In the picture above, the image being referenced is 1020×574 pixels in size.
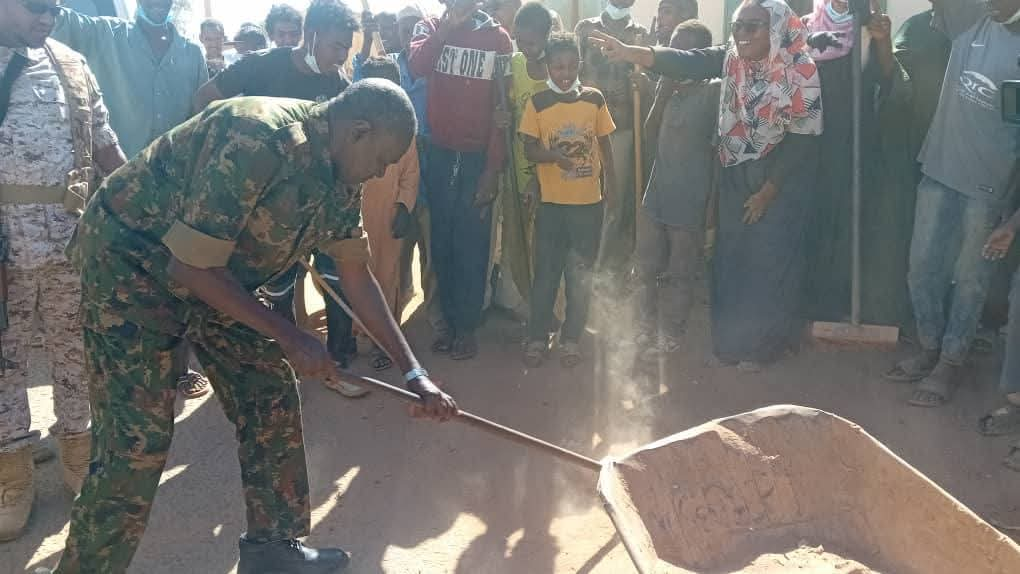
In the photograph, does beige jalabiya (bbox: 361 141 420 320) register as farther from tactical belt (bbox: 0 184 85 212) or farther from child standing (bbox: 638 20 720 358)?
tactical belt (bbox: 0 184 85 212)

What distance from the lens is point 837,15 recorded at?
14.9 feet

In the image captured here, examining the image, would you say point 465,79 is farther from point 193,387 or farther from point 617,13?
point 193,387

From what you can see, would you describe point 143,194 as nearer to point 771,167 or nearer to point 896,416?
point 771,167

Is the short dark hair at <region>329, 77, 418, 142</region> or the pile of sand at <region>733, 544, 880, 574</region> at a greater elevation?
the short dark hair at <region>329, 77, 418, 142</region>

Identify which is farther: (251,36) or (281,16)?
(251,36)

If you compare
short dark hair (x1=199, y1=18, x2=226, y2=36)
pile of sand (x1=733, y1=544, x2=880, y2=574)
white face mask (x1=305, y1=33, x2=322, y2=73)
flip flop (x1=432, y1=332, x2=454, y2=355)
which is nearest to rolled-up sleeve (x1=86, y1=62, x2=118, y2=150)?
white face mask (x1=305, y1=33, x2=322, y2=73)

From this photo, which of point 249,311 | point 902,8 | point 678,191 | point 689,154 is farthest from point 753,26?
point 902,8

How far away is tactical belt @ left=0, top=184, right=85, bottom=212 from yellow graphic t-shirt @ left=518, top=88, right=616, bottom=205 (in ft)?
7.40

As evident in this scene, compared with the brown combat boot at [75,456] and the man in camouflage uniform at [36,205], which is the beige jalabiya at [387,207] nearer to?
the man in camouflage uniform at [36,205]

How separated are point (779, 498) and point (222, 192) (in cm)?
207

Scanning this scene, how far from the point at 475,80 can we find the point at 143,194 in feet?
8.34

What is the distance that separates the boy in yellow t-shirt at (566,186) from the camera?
451 centimetres

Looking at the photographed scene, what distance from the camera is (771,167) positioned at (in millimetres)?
4402

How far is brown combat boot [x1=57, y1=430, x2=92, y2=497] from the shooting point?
3467 mm
